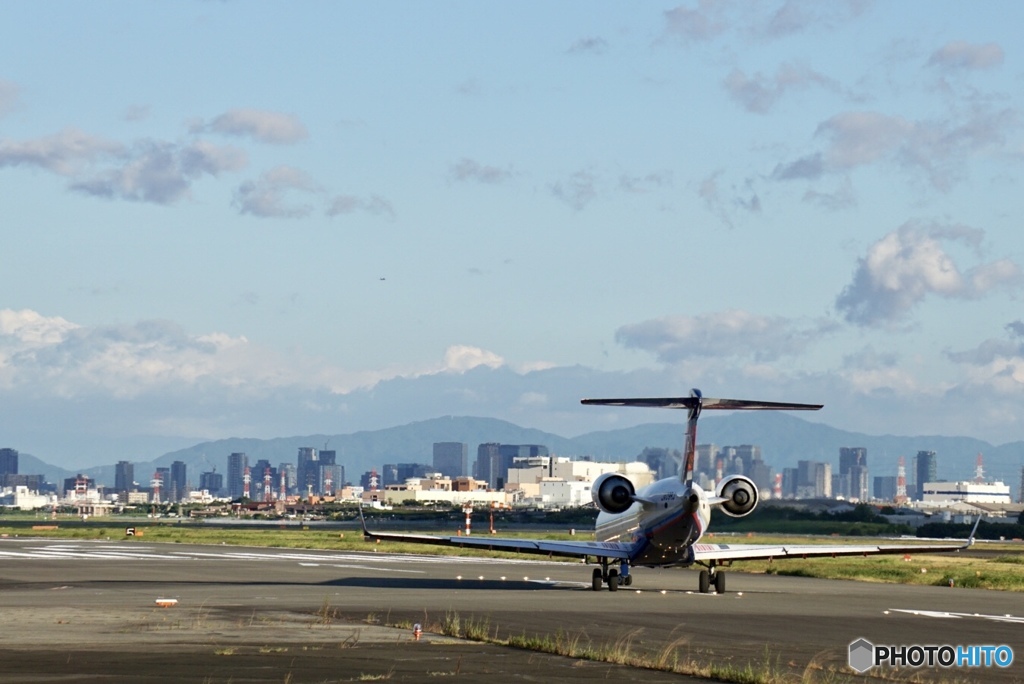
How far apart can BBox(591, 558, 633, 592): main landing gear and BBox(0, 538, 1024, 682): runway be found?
457mm

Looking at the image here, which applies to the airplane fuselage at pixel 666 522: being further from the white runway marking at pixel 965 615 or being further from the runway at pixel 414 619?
the white runway marking at pixel 965 615

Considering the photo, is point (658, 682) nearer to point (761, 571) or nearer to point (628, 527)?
point (628, 527)

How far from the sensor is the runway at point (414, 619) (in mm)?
22844

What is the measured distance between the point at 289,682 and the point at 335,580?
30.0 m

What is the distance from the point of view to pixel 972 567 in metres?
68.3

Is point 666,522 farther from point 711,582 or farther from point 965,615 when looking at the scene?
point 965,615

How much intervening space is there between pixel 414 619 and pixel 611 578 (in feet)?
48.1

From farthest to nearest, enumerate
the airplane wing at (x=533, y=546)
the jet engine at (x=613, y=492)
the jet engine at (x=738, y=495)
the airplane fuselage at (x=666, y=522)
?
1. the jet engine at (x=613, y=492)
2. the airplane wing at (x=533, y=546)
3. the jet engine at (x=738, y=495)
4. the airplane fuselage at (x=666, y=522)

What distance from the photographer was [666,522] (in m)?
44.4

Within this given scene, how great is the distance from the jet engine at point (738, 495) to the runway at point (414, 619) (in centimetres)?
273

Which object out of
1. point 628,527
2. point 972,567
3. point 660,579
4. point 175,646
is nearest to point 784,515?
point 972,567

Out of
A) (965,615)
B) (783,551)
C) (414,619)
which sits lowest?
(965,615)

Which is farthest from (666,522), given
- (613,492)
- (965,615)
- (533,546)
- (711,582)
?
(965,615)

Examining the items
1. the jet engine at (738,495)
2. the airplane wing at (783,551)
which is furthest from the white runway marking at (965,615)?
the airplane wing at (783,551)
